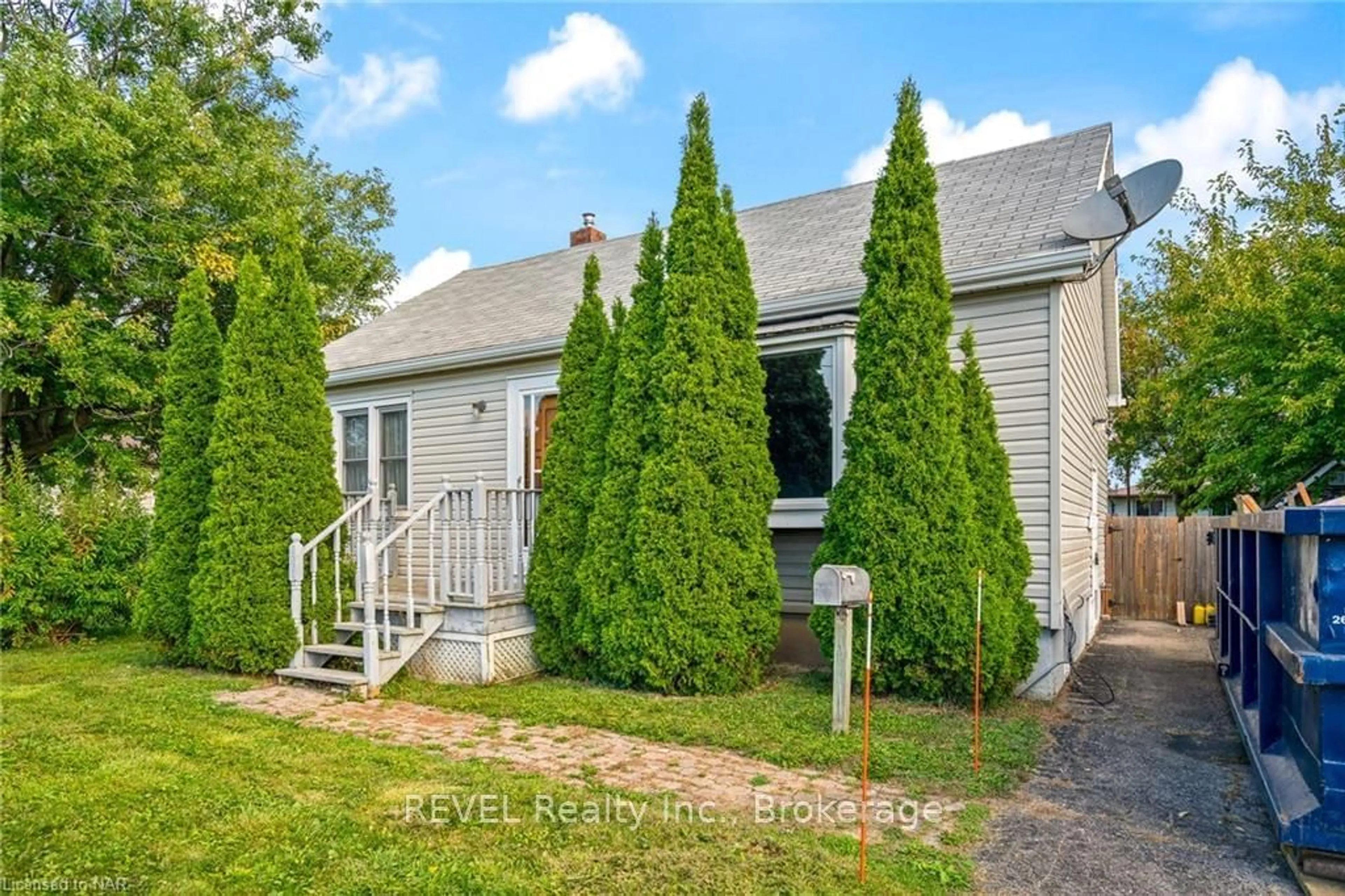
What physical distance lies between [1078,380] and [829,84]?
4766 millimetres

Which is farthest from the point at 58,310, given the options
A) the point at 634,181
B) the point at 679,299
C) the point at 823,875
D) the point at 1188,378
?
the point at 1188,378

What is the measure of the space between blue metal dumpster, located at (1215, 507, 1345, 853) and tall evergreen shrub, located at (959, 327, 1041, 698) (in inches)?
61.0

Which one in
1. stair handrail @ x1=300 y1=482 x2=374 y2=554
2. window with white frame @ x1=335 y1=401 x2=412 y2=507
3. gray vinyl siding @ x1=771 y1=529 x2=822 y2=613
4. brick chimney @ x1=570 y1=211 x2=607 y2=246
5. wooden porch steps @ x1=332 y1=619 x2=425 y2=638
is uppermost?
brick chimney @ x1=570 y1=211 x2=607 y2=246

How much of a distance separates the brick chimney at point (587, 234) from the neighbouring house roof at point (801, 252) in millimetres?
681

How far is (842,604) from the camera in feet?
16.6

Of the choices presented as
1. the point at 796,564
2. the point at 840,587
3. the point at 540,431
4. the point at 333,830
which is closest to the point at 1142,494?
the point at 796,564

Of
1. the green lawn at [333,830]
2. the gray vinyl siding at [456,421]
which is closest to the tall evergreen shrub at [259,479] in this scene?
the green lawn at [333,830]

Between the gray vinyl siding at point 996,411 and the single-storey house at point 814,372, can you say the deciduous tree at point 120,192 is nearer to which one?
the single-storey house at point 814,372

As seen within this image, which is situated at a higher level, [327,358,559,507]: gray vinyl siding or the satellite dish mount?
the satellite dish mount

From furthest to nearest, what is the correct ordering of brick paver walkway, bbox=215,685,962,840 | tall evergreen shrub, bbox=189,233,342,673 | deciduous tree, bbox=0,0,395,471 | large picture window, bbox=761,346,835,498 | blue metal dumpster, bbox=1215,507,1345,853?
deciduous tree, bbox=0,0,395,471 → large picture window, bbox=761,346,835,498 → tall evergreen shrub, bbox=189,233,342,673 → brick paver walkway, bbox=215,685,962,840 → blue metal dumpster, bbox=1215,507,1345,853

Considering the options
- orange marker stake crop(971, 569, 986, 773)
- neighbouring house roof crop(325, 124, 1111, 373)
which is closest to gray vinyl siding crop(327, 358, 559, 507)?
neighbouring house roof crop(325, 124, 1111, 373)

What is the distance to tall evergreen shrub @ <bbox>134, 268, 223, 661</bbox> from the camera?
290 inches

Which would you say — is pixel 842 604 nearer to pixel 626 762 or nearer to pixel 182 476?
pixel 626 762

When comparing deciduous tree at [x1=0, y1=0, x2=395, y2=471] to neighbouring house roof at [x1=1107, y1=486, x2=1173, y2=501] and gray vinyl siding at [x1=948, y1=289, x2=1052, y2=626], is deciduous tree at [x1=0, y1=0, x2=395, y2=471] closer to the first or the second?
gray vinyl siding at [x1=948, y1=289, x2=1052, y2=626]
